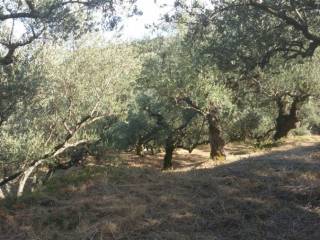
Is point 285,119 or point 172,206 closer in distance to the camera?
point 172,206

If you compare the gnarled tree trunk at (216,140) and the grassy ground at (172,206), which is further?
the gnarled tree trunk at (216,140)

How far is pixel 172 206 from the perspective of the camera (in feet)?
31.0

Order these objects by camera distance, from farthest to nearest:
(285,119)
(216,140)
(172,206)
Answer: (285,119) → (216,140) → (172,206)

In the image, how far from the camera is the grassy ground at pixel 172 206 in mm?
8281

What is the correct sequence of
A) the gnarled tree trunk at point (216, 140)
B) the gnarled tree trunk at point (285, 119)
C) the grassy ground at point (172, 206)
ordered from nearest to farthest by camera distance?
1. the grassy ground at point (172, 206)
2. the gnarled tree trunk at point (216, 140)
3. the gnarled tree trunk at point (285, 119)

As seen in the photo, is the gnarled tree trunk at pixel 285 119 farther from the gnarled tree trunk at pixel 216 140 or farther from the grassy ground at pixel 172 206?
the grassy ground at pixel 172 206

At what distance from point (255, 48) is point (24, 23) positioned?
6622 millimetres

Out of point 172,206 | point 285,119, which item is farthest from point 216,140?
point 172,206

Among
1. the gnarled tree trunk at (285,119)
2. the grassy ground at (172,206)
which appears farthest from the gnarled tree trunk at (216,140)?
the grassy ground at (172,206)

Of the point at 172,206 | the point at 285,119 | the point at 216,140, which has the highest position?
the point at 285,119

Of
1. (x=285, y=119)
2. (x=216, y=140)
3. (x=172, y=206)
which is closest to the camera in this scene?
(x=172, y=206)

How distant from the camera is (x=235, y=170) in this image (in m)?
12.3

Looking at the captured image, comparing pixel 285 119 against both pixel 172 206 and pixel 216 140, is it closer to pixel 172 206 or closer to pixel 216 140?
pixel 216 140

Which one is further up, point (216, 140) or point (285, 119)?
point (285, 119)
